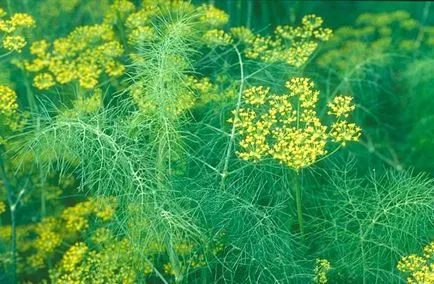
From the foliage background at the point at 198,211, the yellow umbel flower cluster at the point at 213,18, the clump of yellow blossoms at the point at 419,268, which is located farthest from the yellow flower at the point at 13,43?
the clump of yellow blossoms at the point at 419,268

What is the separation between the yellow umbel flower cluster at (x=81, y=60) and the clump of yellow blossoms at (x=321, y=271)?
145 centimetres

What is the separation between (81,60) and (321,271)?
1.72 meters

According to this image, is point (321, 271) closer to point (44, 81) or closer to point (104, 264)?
point (104, 264)

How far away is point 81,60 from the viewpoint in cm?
433

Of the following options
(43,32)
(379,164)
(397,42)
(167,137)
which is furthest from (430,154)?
(43,32)

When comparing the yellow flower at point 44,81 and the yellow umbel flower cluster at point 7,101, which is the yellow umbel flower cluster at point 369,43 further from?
the yellow umbel flower cluster at point 7,101

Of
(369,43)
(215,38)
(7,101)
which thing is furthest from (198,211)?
(369,43)

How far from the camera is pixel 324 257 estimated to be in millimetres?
4109

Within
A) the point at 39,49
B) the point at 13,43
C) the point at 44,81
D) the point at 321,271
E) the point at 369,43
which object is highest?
the point at 13,43

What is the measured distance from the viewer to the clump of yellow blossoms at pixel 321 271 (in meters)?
3.71

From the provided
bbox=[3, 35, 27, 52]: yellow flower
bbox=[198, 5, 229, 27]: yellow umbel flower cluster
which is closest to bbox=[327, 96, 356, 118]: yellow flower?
bbox=[198, 5, 229, 27]: yellow umbel flower cluster

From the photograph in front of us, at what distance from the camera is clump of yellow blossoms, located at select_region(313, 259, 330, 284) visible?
3.71 m

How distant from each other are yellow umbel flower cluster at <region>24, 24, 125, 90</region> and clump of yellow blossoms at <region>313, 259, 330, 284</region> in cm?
145

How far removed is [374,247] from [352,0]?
308 cm
